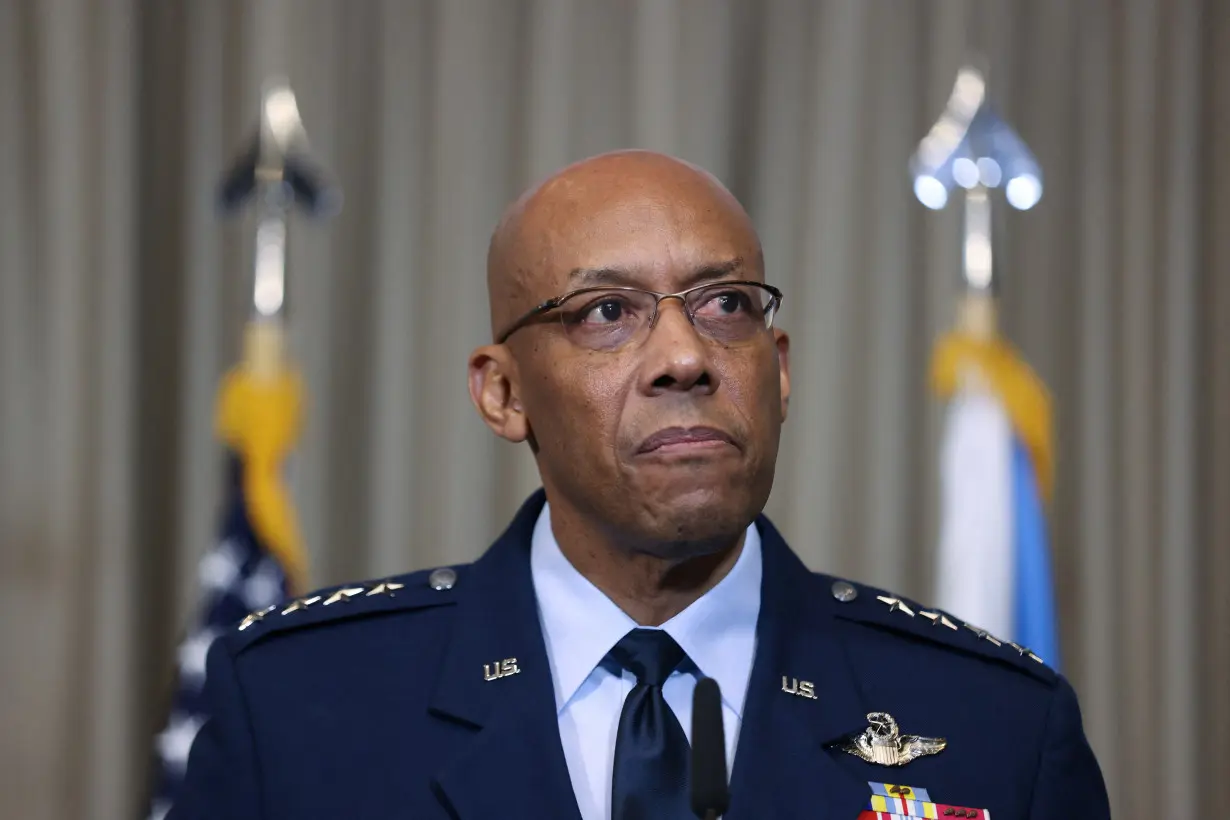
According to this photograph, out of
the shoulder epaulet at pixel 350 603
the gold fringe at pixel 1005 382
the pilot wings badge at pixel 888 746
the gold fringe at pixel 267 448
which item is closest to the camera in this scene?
the pilot wings badge at pixel 888 746

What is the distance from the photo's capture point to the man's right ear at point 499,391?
1698mm

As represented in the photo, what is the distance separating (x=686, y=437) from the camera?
1466mm

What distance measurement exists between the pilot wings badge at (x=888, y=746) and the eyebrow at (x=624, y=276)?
54cm


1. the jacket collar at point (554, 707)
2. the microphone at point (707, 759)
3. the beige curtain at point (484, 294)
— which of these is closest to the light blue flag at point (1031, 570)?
the beige curtain at point (484, 294)

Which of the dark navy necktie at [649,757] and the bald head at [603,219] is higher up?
the bald head at [603,219]

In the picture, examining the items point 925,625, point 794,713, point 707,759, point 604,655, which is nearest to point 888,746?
point 794,713

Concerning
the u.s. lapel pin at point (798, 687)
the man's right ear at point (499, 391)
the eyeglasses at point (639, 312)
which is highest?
the eyeglasses at point (639, 312)

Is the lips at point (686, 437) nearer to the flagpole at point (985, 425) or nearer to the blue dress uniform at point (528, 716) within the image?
the blue dress uniform at point (528, 716)

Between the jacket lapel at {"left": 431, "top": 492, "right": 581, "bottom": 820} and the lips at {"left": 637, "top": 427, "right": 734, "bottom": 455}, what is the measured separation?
278mm

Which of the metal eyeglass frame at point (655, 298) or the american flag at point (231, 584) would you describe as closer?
the metal eyeglass frame at point (655, 298)

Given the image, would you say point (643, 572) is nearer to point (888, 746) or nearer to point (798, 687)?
point (798, 687)

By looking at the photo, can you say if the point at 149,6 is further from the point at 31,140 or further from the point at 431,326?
the point at 431,326

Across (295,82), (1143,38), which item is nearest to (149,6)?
(295,82)

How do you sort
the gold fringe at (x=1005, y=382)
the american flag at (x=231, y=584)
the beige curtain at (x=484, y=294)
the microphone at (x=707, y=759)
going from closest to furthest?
the microphone at (x=707, y=759)
the american flag at (x=231, y=584)
the beige curtain at (x=484, y=294)
the gold fringe at (x=1005, y=382)
